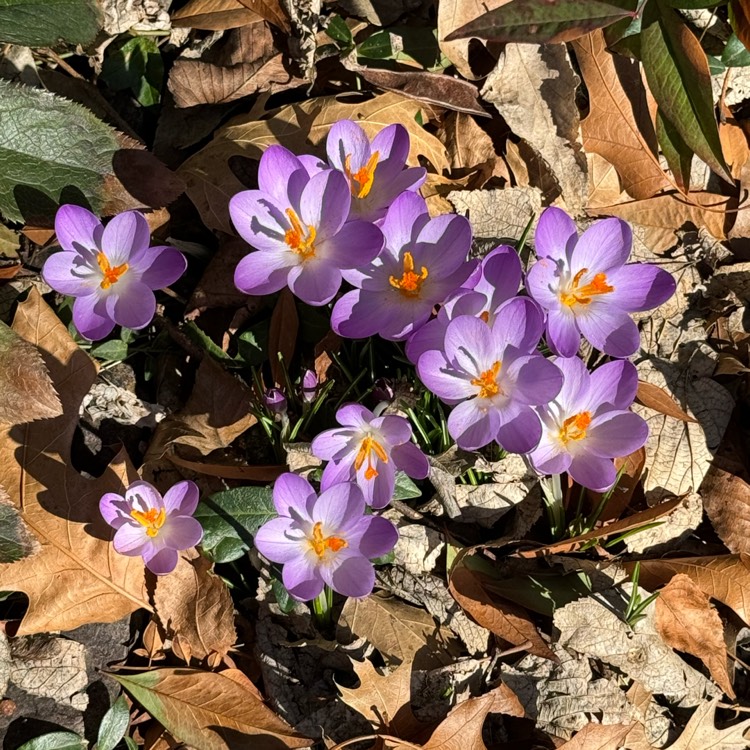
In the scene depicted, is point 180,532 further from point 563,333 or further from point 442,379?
point 563,333

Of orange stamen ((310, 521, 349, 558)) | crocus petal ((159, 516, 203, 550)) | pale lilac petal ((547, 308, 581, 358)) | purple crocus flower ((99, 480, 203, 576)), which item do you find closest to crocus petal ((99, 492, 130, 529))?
purple crocus flower ((99, 480, 203, 576))

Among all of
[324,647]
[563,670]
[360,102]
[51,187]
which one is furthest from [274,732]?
[360,102]

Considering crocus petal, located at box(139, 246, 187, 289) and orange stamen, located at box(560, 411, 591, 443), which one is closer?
orange stamen, located at box(560, 411, 591, 443)

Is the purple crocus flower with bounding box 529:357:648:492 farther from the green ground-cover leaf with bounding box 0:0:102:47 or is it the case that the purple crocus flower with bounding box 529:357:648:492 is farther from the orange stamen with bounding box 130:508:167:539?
the green ground-cover leaf with bounding box 0:0:102:47

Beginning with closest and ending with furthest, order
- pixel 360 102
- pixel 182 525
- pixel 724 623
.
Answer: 1. pixel 182 525
2. pixel 724 623
3. pixel 360 102

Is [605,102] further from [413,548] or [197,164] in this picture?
[413,548]

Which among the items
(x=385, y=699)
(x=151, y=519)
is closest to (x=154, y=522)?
(x=151, y=519)
